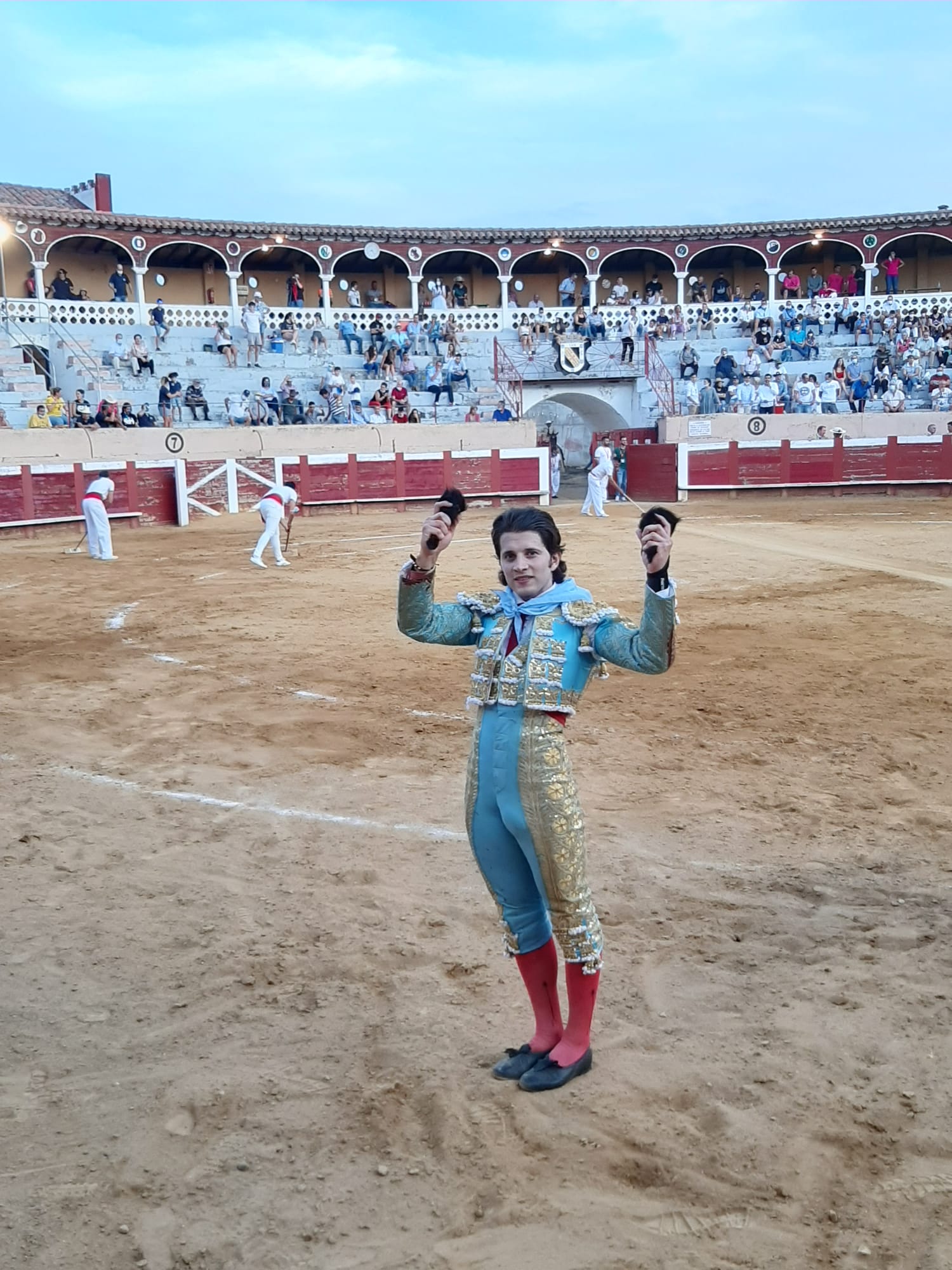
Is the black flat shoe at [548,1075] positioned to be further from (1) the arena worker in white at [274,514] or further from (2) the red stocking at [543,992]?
(1) the arena worker in white at [274,514]

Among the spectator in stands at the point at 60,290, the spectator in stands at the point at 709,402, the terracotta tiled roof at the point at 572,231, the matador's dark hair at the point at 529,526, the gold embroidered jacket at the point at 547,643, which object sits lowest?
the gold embroidered jacket at the point at 547,643

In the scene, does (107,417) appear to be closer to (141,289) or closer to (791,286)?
(141,289)

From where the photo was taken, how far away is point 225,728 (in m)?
6.46

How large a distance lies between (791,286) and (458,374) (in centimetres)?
1056

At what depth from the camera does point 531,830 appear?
2744mm

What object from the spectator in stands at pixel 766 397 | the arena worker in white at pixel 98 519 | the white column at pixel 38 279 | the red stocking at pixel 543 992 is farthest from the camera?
the white column at pixel 38 279

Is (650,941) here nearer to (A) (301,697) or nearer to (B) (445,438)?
(A) (301,697)

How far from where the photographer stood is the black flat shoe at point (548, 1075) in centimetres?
286

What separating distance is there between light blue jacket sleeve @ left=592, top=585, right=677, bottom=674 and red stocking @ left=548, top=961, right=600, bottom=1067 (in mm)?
802

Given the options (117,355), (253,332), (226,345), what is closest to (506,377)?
(253,332)

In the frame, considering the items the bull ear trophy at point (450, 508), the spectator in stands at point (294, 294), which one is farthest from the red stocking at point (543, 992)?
the spectator in stands at point (294, 294)

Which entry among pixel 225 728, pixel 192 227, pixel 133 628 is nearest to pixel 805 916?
pixel 225 728

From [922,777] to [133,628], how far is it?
22.1 feet

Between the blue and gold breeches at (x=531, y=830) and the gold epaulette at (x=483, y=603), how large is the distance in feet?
0.86
